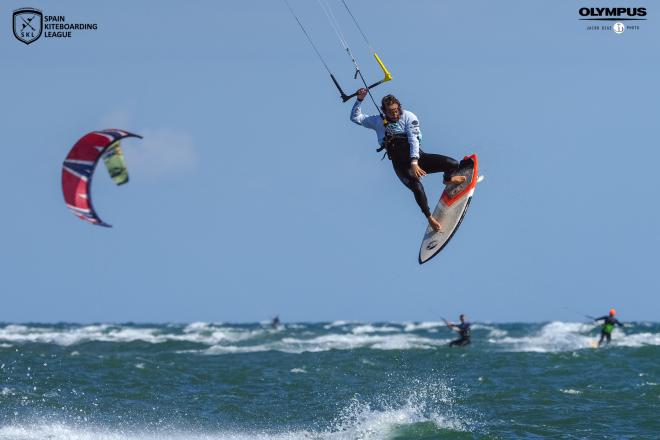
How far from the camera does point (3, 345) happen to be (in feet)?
115

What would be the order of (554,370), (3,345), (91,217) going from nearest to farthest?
1. (91,217)
2. (554,370)
3. (3,345)

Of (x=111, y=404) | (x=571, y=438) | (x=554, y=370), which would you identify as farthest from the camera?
(x=554, y=370)

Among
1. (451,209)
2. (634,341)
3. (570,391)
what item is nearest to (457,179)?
(451,209)

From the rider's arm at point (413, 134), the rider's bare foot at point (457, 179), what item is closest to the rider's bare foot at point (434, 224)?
the rider's bare foot at point (457, 179)

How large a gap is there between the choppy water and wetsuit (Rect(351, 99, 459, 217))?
552cm

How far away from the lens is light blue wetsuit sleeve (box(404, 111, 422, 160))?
12125 mm

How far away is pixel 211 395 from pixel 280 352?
13.9 meters

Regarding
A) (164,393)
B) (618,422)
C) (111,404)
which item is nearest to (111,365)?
(164,393)

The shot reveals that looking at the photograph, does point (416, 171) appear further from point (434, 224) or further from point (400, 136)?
point (434, 224)

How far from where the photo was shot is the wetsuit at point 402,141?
39.9ft

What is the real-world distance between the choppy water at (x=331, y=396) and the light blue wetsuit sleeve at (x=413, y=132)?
5995 mm

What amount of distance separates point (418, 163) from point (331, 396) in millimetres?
9632

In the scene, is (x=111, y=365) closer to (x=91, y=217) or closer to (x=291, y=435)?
(x=291, y=435)

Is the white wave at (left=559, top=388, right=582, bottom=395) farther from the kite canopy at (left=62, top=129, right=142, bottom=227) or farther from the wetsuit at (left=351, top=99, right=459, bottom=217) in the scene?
the kite canopy at (left=62, top=129, right=142, bottom=227)
